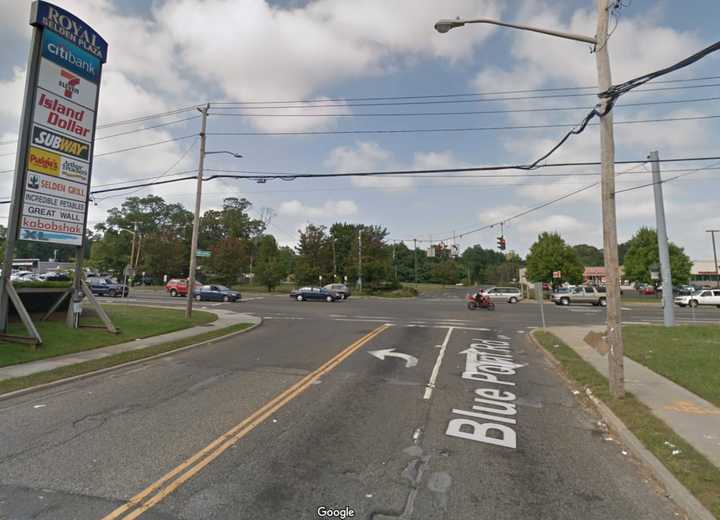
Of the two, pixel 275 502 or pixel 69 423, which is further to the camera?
pixel 69 423

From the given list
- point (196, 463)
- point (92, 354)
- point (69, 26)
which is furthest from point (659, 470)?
point (69, 26)

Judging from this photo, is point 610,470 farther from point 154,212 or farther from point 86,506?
point 154,212

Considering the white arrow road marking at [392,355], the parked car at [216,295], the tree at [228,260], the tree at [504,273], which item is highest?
the tree at [504,273]

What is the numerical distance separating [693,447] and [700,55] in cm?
541

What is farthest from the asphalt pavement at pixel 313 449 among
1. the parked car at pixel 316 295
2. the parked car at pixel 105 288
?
the parked car at pixel 105 288

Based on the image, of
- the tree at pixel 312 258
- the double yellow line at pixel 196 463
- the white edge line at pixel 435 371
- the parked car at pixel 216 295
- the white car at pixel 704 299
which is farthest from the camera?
the tree at pixel 312 258

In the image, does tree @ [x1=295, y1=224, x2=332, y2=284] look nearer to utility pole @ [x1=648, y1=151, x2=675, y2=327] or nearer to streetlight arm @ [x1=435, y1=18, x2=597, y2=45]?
utility pole @ [x1=648, y1=151, x2=675, y2=327]

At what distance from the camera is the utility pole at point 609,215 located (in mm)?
7559

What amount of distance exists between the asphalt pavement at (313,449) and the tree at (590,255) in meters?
174

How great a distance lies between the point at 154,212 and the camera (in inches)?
3959

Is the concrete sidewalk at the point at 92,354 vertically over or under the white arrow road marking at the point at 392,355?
under

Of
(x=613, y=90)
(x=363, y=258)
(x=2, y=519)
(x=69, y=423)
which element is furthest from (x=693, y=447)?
(x=363, y=258)

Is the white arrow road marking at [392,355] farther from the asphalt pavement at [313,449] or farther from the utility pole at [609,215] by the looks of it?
the utility pole at [609,215]

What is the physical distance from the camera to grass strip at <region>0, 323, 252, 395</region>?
8164mm
